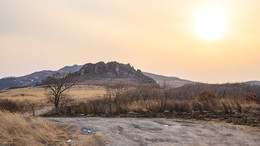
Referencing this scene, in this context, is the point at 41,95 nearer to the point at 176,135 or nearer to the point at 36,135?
the point at 36,135

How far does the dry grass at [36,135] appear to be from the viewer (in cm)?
675

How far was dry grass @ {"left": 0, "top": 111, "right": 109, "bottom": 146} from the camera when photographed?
6.75 meters

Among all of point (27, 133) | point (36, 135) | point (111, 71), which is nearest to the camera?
point (36, 135)

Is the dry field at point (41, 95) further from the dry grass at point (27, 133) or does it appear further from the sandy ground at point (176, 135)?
the sandy ground at point (176, 135)

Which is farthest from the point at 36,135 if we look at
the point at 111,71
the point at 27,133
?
the point at 111,71

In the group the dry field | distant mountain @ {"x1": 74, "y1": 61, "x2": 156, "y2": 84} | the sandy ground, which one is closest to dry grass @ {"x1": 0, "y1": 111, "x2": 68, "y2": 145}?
the sandy ground

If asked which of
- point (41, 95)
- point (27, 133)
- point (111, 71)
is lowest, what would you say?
point (41, 95)

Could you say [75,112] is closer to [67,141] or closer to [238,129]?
[67,141]

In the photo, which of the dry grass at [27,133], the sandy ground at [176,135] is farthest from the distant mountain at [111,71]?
the dry grass at [27,133]

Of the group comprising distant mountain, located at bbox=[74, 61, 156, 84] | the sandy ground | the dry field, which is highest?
distant mountain, located at bbox=[74, 61, 156, 84]

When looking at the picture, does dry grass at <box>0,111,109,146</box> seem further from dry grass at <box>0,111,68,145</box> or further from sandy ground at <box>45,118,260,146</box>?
sandy ground at <box>45,118,260,146</box>

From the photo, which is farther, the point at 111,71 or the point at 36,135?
the point at 111,71

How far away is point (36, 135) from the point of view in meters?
7.19

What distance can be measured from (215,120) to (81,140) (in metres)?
7.77
